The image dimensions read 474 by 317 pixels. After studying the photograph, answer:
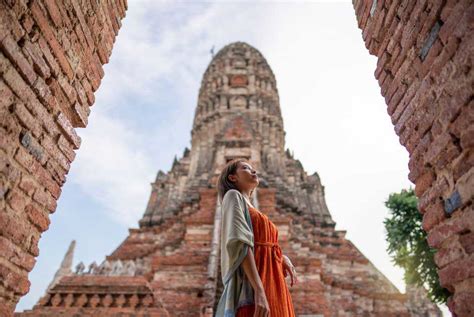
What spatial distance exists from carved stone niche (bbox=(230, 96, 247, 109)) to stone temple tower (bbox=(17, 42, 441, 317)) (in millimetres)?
70

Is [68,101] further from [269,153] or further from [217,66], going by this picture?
[217,66]

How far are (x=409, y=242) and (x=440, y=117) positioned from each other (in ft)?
32.9

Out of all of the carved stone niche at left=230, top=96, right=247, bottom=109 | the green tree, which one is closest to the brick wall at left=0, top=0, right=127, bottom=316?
the green tree

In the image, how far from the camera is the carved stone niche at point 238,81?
1013 inches

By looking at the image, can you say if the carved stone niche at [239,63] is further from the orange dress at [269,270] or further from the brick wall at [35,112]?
the orange dress at [269,270]

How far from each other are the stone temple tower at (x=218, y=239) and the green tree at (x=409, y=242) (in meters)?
2.50

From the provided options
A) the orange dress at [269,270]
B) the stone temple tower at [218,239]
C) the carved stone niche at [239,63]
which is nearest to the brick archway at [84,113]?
the orange dress at [269,270]

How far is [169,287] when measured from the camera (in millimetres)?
8500

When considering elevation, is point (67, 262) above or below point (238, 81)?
below

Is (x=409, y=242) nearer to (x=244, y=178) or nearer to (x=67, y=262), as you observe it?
(x=244, y=178)

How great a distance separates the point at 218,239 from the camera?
952cm

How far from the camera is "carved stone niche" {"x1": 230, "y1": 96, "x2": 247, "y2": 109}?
77.2ft

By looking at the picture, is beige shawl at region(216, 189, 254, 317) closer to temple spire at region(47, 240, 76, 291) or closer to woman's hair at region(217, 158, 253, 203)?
A: woman's hair at region(217, 158, 253, 203)

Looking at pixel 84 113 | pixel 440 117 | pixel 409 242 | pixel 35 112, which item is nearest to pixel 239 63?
pixel 409 242
